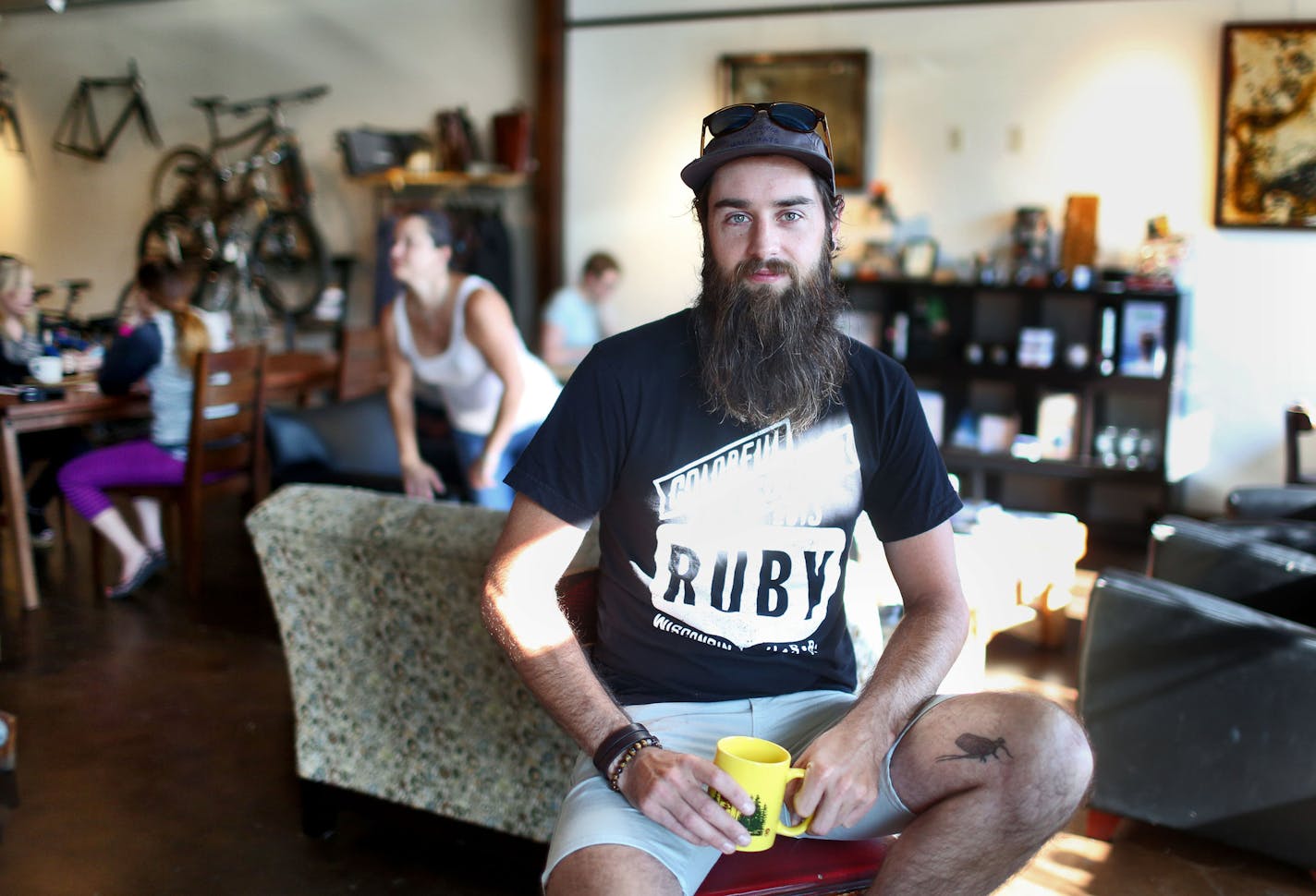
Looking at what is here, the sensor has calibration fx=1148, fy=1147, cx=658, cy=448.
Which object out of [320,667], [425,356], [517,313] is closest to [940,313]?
[517,313]

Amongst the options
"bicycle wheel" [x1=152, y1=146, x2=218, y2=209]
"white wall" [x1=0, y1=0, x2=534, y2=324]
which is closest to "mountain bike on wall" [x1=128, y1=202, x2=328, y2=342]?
"bicycle wheel" [x1=152, y1=146, x2=218, y2=209]

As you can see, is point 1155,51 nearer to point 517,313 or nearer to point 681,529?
point 517,313

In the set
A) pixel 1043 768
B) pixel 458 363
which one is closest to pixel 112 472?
pixel 458 363

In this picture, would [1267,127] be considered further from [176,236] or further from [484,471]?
[176,236]

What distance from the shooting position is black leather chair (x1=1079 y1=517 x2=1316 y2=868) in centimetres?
233

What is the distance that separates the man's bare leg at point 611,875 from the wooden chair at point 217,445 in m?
3.22

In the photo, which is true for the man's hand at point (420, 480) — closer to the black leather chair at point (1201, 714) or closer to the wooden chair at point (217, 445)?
the wooden chair at point (217, 445)

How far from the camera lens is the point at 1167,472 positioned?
5453 millimetres

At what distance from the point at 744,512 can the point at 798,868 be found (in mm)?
486

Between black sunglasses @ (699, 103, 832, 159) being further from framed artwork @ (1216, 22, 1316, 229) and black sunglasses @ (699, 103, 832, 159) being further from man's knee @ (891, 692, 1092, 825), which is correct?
framed artwork @ (1216, 22, 1316, 229)

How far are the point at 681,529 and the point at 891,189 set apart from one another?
4.94 metres

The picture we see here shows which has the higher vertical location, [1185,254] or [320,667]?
[1185,254]

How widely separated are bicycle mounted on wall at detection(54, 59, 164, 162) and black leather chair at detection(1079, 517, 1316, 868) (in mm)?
8573

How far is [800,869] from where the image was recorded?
1488 mm
